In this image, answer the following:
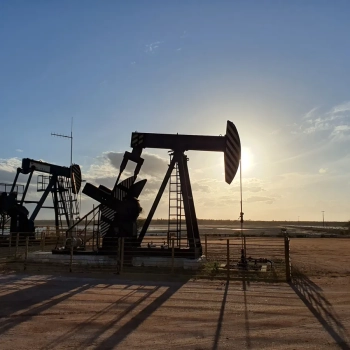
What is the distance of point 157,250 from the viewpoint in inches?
446

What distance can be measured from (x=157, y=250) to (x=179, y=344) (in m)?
7.04

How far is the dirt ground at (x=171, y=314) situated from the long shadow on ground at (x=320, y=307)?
0.04 ft

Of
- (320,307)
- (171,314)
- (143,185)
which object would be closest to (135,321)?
(171,314)

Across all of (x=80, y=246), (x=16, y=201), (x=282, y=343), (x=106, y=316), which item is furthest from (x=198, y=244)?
(x=16, y=201)

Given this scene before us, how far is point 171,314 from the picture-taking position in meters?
5.75

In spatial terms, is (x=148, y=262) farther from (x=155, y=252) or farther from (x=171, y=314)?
(x=171, y=314)

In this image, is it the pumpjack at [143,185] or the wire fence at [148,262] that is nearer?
the wire fence at [148,262]

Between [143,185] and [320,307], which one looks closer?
[320,307]

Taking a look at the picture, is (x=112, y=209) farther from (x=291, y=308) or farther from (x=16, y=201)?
(x=16, y=201)

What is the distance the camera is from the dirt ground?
442 centimetres

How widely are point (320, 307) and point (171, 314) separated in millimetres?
2314

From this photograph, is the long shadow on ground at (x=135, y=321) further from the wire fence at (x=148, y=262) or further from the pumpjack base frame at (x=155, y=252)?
the pumpjack base frame at (x=155, y=252)

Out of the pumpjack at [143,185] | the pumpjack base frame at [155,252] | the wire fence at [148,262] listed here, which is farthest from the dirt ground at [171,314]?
the pumpjack at [143,185]

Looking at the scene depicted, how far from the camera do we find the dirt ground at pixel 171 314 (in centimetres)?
442
